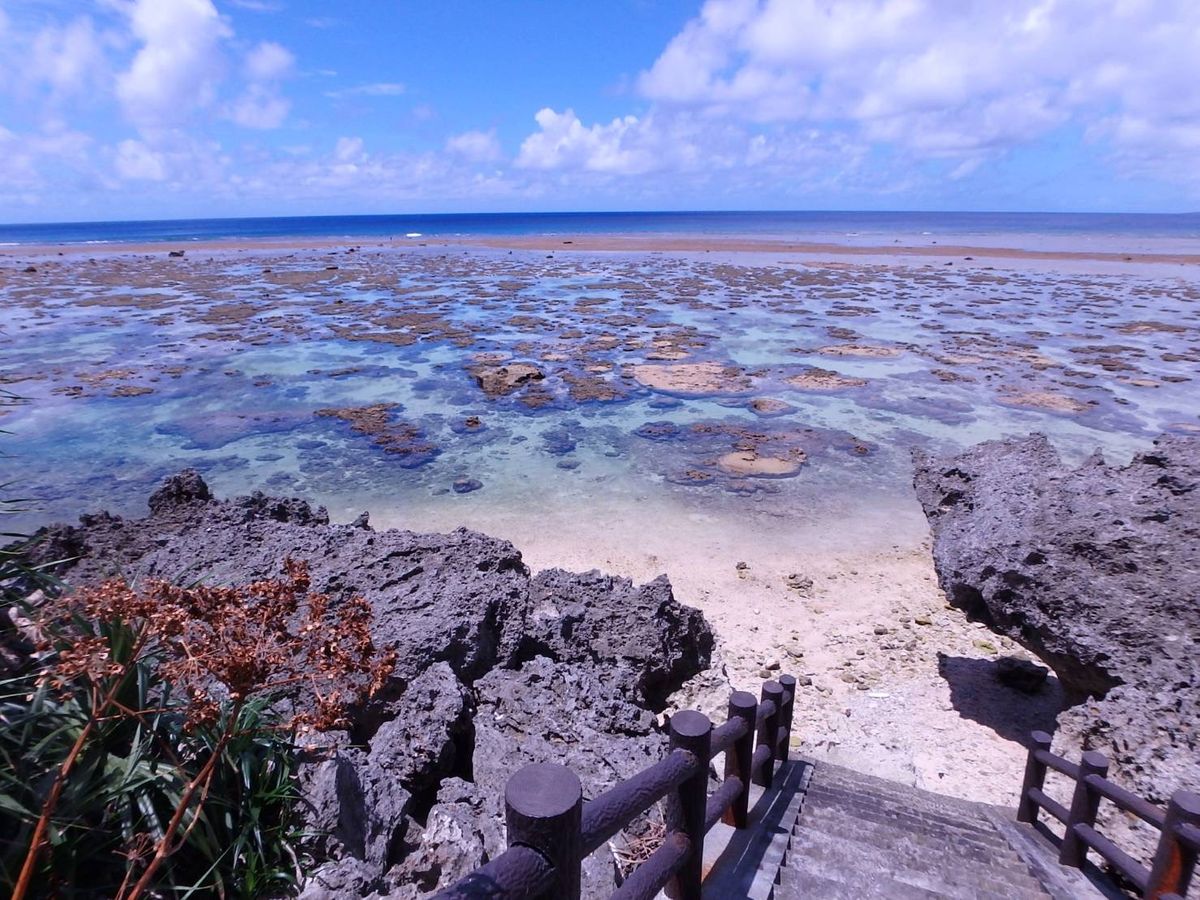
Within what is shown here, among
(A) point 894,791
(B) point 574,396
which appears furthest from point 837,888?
(B) point 574,396

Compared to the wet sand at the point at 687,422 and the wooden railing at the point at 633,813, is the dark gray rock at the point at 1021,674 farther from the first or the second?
the wooden railing at the point at 633,813

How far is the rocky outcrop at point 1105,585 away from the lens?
4.75 metres

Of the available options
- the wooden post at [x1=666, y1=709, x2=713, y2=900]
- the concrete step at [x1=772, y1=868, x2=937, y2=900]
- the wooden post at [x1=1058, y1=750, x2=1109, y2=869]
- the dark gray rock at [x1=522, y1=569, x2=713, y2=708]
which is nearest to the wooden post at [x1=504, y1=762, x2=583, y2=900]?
the wooden post at [x1=666, y1=709, x2=713, y2=900]

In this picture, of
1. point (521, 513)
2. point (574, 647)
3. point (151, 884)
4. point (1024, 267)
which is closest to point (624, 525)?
point (521, 513)

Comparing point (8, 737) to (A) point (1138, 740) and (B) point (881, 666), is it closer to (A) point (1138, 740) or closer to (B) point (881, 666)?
(A) point (1138, 740)

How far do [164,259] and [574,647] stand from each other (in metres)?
69.2

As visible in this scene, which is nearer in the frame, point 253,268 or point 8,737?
point 8,737

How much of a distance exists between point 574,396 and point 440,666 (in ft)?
46.8

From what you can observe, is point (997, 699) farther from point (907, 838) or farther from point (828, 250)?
point (828, 250)

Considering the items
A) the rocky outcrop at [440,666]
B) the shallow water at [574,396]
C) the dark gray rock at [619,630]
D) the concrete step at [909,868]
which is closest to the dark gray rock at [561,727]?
the rocky outcrop at [440,666]

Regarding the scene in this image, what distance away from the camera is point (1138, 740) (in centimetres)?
466

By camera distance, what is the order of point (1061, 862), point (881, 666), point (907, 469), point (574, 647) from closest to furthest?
point (1061, 862), point (574, 647), point (881, 666), point (907, 469)

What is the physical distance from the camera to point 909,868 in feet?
12.0

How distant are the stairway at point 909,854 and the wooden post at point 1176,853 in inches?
21.6
